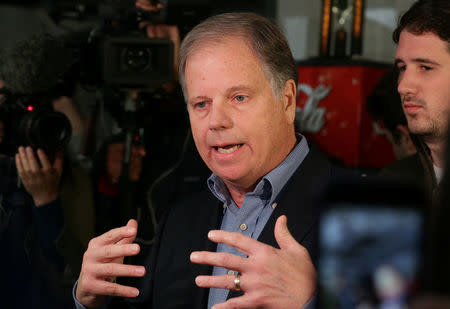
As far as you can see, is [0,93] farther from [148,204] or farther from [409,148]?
[409,148]

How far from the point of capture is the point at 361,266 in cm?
39

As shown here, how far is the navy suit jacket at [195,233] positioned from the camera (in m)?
1.12

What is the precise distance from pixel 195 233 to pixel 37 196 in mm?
808

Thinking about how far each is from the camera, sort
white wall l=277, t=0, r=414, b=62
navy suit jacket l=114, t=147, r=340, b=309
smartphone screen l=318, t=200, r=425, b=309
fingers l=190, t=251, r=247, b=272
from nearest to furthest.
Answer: smartphone screen l=318, t=200, r=425, b=309, fingers l=190, t=251, r=247, b=272, navy suit jacket l=114, t=147, r=340, b=309, white wall l=277, t=0, r=414, b=62

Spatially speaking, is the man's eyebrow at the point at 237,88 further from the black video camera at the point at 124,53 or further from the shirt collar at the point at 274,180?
the black video camera at the point at 124,53

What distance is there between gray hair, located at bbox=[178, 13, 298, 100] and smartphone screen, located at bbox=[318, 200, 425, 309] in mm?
802

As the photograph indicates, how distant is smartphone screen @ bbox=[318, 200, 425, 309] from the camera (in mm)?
367

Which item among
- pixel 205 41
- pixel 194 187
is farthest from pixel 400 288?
pixel 194 187

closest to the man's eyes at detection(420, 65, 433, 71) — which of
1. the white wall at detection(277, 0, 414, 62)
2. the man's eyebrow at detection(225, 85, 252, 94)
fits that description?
the man's eyebrow at detection(225, 85, 252, 94)

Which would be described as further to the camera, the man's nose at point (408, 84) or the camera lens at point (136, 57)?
the camera lens at point (136, 57)

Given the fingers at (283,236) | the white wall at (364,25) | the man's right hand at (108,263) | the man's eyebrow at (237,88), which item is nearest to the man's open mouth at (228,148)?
the man's eyebrow at (237,88)

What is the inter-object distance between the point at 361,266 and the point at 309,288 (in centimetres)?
44

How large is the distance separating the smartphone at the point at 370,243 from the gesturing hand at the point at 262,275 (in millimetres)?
391

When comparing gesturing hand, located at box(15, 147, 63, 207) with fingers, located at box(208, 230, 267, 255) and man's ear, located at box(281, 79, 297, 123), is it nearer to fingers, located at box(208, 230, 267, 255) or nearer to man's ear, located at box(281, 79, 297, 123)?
man's ear, located at box(281, 79, 297, 123)
